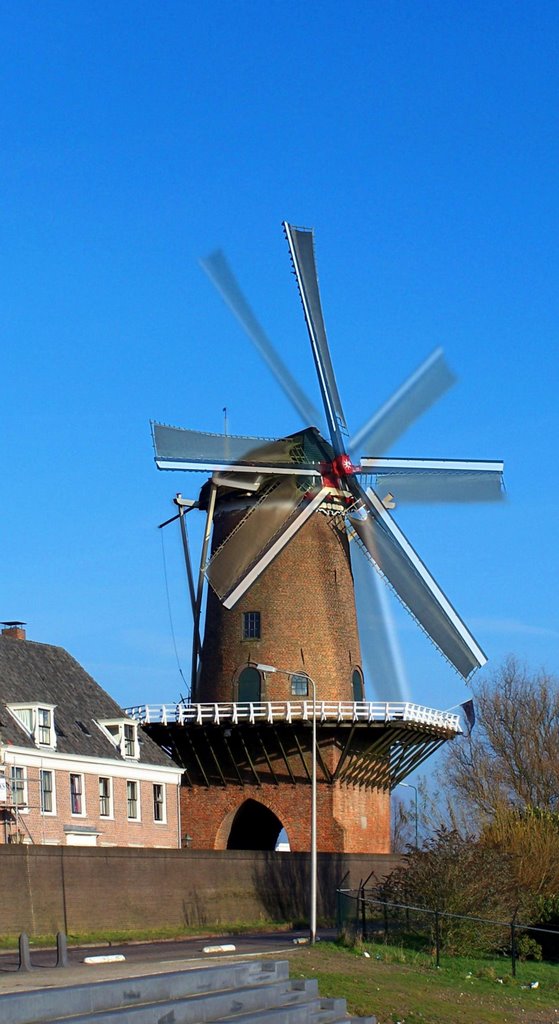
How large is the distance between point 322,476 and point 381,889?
63.0ft

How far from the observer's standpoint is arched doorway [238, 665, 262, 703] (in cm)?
5022

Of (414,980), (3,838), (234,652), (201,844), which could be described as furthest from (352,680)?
(414,980)

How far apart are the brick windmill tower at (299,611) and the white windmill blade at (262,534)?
47 millimetres

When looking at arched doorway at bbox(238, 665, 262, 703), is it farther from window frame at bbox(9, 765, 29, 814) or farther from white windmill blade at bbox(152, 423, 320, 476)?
window frame at bbox(9, 765, 29, 814)

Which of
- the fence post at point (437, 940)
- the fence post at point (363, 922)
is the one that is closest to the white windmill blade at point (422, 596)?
the fence post at point (363, 922)

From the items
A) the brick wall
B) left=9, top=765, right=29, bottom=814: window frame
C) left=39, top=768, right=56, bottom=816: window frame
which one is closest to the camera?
the brick wall

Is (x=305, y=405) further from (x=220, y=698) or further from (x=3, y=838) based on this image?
(x=3, y=838)

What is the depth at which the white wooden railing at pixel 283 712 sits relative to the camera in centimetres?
4869

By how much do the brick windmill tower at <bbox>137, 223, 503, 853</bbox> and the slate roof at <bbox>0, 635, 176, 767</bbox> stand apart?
7.68ft

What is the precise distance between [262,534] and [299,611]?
Answer: 2.95 meters

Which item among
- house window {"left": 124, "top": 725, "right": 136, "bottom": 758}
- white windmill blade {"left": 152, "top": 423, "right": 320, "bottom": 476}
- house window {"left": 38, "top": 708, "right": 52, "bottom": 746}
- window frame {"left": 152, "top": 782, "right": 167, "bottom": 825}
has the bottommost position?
window frame {"left": 152, "top": 782, "right": 167, "bottom": 825}

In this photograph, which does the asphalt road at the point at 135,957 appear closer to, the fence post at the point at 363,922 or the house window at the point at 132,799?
the fence post at the point at 363,922

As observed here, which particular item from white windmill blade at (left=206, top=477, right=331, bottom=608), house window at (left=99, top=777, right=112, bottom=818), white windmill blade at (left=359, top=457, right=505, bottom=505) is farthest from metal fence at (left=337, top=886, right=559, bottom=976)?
white windmill blade at (left=359, top=457, right=505, bottom=505)

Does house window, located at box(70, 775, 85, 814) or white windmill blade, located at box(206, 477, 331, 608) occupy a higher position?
white windmill blade, located at box(206, 477, 331, 608)
